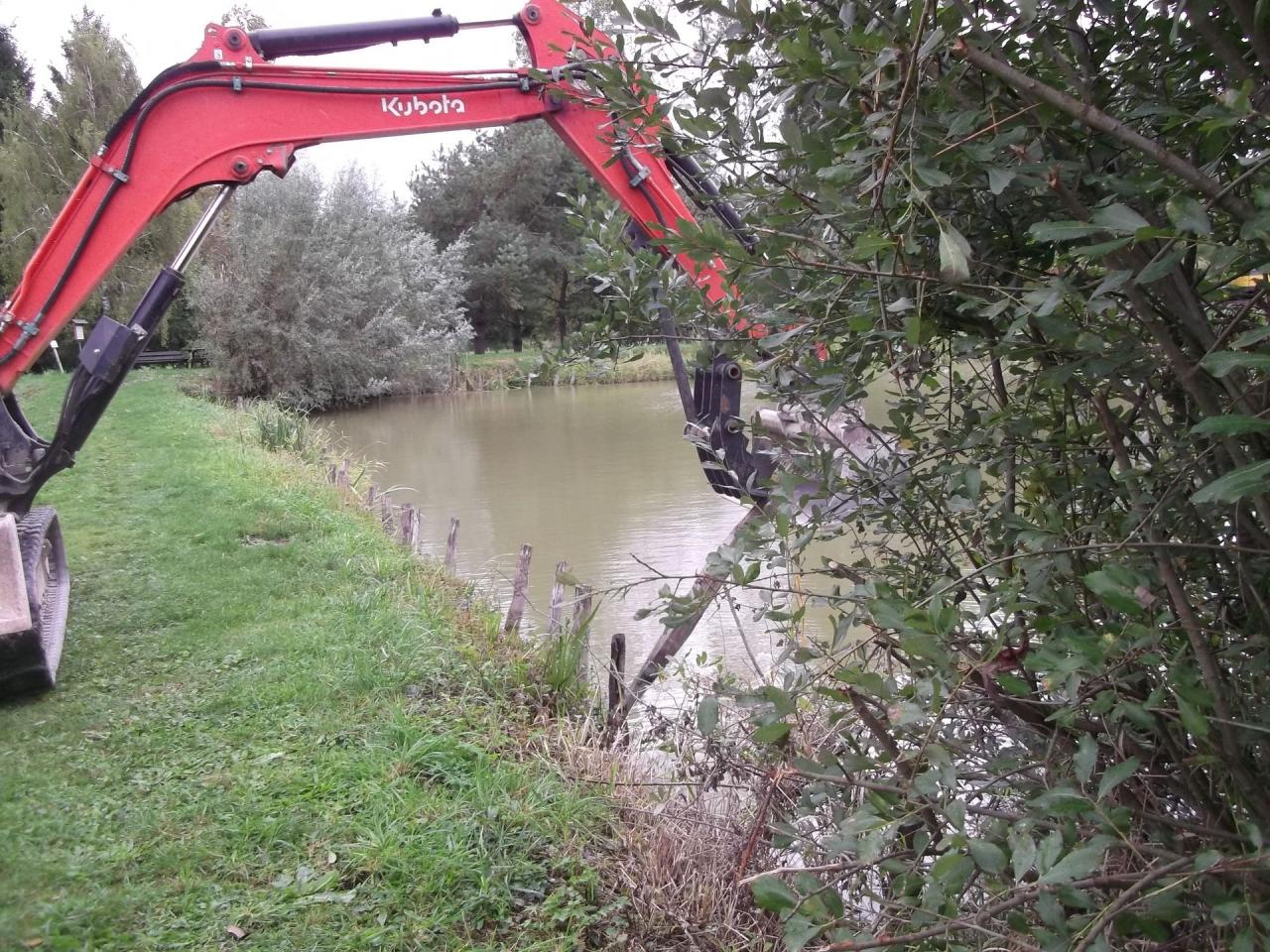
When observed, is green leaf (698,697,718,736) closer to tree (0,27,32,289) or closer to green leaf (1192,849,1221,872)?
green leaf (1192,849,1221,872)

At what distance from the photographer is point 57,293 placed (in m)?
5.34

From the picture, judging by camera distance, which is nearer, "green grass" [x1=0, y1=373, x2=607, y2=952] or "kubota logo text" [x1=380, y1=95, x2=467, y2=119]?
"green grass" [x1=0, y1=373, x2=607, y2=952]

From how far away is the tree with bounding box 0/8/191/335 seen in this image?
2775 cm

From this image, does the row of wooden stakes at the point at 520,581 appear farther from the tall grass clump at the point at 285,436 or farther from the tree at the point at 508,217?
the tree at the point at 508,217

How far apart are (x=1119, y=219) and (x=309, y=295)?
24.4 m

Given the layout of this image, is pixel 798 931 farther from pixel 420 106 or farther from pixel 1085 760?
pixel 420 106

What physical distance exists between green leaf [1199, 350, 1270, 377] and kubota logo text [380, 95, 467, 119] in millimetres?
5176

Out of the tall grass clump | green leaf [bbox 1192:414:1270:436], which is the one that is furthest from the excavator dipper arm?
the tall grass clump

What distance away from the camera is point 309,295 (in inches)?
938

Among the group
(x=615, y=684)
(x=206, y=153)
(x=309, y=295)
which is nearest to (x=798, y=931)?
(x=615, y=684)

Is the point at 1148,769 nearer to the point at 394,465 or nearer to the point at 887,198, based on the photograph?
the point at 887,198

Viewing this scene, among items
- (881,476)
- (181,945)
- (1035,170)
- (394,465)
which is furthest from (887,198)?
(394,465)

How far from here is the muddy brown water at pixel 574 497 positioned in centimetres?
759

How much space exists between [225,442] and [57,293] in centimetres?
892
